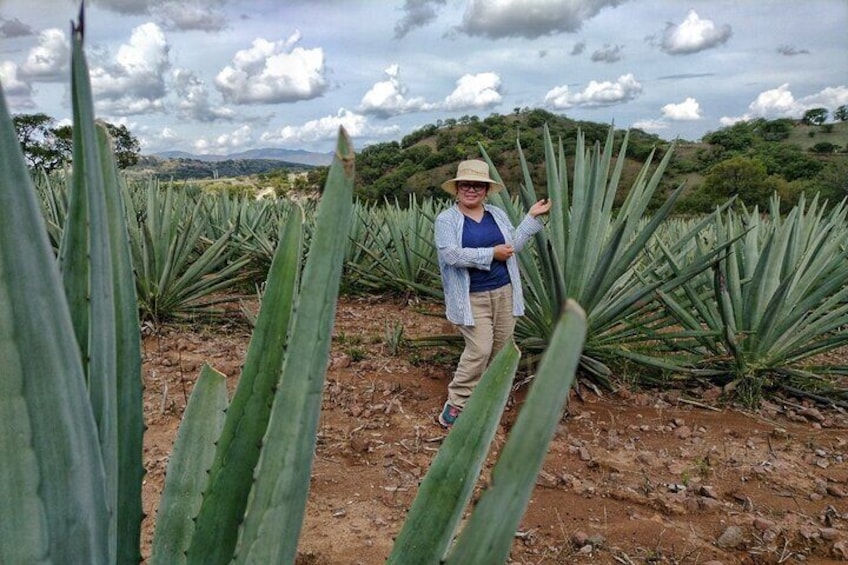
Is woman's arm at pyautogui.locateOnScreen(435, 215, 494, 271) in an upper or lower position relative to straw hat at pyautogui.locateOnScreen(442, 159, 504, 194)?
lower

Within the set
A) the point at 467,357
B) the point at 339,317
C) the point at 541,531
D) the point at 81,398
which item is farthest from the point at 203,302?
the point at 81,398

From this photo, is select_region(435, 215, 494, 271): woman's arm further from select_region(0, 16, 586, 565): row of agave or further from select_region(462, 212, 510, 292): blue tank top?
select_region(0, 16, 586, 565): row of agave

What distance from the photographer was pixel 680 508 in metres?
2.64

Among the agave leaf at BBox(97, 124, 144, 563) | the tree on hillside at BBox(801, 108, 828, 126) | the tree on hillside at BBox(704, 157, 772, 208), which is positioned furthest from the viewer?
the tree on hillside at BBox(801, 108, 828, 126)

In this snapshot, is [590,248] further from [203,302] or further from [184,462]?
[203,302]

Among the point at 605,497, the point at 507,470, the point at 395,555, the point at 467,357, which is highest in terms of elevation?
the point at 507,470

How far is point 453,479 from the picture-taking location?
36.0 inches

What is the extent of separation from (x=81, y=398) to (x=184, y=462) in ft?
1.56

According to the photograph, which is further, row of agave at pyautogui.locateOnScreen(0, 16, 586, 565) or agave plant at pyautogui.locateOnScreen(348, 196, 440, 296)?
agave plant at pyautogui.locateOnScreen(348, 196, 440, 296)

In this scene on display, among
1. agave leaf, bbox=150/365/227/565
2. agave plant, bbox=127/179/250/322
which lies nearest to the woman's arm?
agave leaf, bbox=150/365/227/565

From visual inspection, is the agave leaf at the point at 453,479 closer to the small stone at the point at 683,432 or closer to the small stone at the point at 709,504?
the small stone at the point at 709,504

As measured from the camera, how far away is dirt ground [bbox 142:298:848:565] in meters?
2.40

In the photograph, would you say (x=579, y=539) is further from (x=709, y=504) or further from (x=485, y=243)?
(x=485, y=243)

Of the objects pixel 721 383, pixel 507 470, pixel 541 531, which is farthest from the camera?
pixel 721 383
